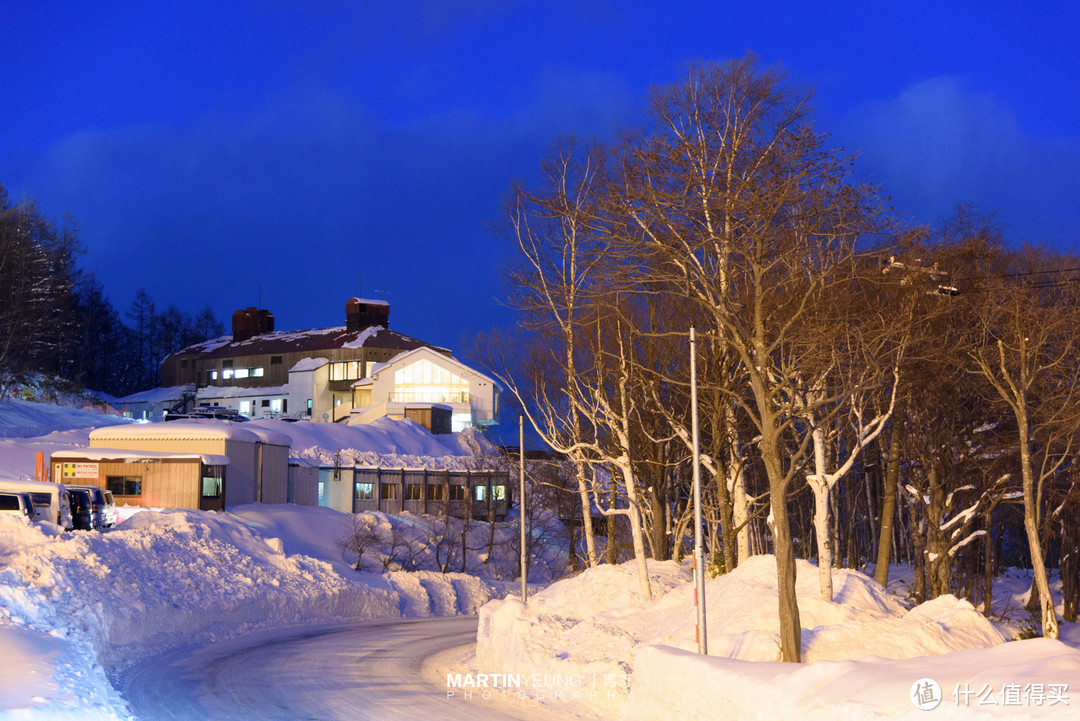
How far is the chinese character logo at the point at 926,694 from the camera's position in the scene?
26.0 feet

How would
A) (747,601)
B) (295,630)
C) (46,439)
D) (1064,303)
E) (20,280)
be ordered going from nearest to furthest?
(747,601)
(295,630)
(1064,303)
(46,439)
(20,280)

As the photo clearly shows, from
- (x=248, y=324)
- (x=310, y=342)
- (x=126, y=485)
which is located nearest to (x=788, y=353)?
(x=126, y=485)

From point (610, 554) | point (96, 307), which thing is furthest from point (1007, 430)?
point (96, 307)

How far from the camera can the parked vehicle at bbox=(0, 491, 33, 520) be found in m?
27.4

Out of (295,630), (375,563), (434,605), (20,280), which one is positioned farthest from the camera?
(20,280)

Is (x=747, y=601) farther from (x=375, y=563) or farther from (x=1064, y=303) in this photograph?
(x=375, y=563)

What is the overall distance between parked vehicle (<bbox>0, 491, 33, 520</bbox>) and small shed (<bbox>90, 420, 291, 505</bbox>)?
14.8 m

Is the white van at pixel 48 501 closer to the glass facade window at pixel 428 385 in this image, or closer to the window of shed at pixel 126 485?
the window of shed at pixel 126 485

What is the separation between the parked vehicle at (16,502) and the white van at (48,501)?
20.7 inches

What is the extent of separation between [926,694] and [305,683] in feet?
37.5

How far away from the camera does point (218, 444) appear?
4275 cm

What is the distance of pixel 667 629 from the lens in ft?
58.2

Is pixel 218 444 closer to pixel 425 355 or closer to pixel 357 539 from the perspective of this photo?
pixel 357 539

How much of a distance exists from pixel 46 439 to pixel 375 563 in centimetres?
1963
